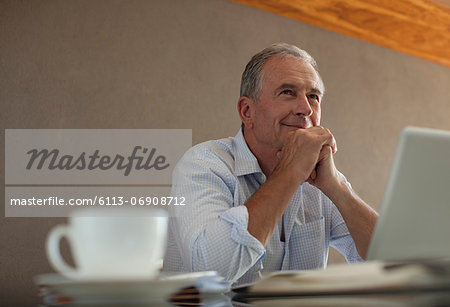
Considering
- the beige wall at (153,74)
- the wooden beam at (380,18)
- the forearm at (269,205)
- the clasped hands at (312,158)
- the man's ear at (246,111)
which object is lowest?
the forearm at (269,205)

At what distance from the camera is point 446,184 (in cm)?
77

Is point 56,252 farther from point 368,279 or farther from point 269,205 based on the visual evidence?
point 269,205

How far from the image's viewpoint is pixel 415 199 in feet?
2.47

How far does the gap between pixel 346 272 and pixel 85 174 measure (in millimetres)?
2407

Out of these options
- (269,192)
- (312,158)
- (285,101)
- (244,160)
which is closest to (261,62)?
(285,101)

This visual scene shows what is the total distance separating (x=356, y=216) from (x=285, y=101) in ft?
1.83

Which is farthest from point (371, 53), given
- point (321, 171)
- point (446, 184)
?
point (446, 184)

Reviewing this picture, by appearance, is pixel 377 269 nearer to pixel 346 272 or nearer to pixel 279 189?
pixel 346 272

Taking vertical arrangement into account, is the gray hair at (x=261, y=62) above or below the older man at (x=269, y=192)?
above

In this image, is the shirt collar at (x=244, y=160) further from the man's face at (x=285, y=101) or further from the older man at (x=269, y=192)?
the man's face at (x=285, y=101)

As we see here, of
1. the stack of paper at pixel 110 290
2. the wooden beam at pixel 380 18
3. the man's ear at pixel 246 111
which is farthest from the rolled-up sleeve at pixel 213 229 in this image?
the wooden beam at pixel 380 18

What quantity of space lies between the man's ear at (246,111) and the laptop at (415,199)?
1.20 meters

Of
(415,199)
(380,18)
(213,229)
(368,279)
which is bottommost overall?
(368,279)

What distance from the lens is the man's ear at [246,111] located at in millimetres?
1966
